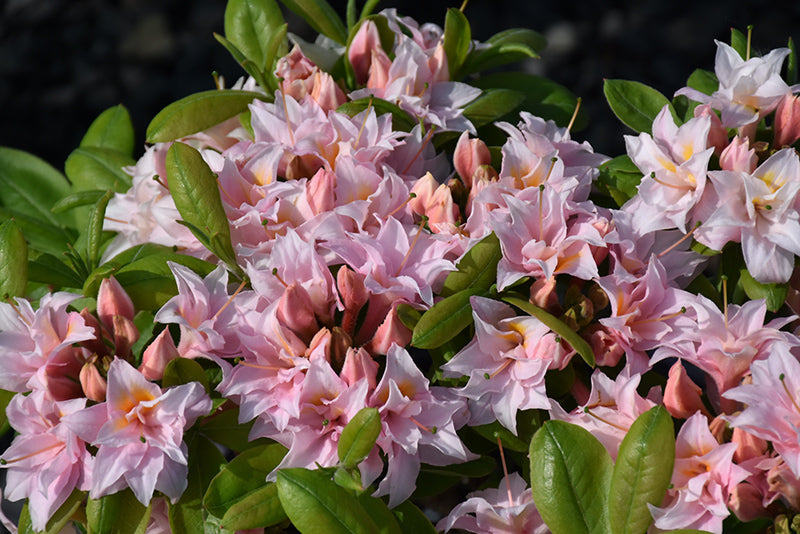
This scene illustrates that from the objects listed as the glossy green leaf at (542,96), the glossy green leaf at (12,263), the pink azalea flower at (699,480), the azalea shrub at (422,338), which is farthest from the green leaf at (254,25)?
the pink azalea flower at (699,480)

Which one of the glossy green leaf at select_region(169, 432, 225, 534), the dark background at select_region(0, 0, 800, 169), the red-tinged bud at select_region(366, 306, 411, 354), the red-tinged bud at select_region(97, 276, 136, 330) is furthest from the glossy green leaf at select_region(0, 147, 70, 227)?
the dark background at select_region(0, 0, 800, 169)

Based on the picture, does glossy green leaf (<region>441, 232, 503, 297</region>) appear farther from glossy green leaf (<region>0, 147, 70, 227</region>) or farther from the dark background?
the dark background

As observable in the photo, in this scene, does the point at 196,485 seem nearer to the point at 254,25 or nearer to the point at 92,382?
the point at 92,382

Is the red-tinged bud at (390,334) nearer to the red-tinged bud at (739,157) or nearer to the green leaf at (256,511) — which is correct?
the green leaf at (256,511)

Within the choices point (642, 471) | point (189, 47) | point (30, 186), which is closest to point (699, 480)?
point (642, 471)

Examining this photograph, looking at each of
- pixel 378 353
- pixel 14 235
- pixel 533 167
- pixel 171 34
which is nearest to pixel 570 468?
pixel 378 353
